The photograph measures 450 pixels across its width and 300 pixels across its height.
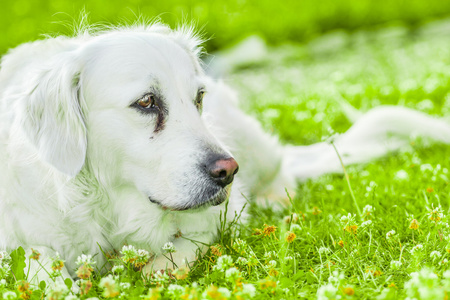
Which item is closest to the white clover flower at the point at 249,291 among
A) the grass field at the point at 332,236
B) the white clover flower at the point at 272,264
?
the grass field at the point at 332,236

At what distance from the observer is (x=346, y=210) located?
3.66 metres

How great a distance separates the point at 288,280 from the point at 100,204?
1133mm

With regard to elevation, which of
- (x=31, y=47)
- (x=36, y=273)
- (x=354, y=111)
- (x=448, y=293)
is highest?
(x=354, y=111)

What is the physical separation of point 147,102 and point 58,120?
0.47 metres

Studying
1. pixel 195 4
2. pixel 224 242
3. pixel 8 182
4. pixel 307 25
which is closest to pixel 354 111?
pixel 224 242

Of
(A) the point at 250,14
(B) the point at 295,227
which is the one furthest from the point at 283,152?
(A) the point at 250,14

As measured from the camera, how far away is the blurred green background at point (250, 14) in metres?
9.20

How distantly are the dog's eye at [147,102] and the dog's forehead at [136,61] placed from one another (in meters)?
0.06

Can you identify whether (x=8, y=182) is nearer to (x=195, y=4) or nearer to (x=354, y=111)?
(x=354, y=111)

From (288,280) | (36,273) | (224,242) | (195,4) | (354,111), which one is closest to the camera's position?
(288,280)

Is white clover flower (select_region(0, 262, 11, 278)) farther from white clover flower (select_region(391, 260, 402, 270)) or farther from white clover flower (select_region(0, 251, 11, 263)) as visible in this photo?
white clover flower (select_region(391, 260, 402, 270))

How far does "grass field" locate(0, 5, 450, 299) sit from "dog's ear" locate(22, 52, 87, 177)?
53 centimetres

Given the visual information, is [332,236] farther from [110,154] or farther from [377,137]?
[377,137]

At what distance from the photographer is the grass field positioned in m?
2.44
